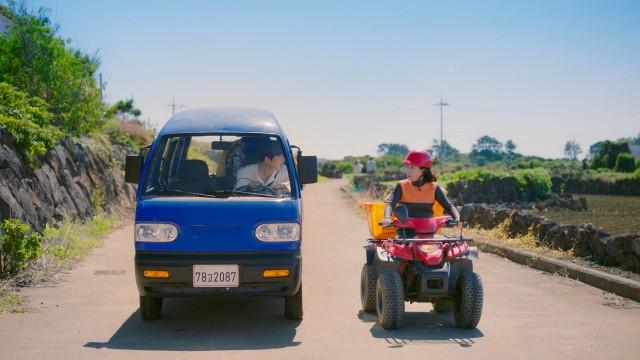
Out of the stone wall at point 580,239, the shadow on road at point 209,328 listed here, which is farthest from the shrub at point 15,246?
the stone wall at point 580,239

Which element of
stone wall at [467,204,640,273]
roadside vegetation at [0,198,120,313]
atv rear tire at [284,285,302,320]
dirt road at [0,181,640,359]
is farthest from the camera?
stone wall at [467,204,640,273]

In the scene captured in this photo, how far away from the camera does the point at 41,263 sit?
445 inches

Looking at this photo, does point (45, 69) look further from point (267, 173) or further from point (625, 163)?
point (625, 163)

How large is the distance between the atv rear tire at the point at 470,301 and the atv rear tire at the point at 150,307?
3.27 metres

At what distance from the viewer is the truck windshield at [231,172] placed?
26.3 feet

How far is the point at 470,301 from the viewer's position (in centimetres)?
750

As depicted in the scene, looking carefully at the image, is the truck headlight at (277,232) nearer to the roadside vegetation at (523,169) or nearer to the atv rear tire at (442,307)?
the atv rear tire at (442,307)

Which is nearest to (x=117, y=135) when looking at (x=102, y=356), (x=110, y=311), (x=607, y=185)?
(x=110, y=311)

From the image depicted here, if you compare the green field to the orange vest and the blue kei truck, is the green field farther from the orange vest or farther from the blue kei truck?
the blue kei truck

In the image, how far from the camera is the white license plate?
7305mm

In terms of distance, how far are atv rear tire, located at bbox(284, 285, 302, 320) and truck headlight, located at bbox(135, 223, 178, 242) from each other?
1457mm

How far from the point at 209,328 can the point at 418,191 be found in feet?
8.87

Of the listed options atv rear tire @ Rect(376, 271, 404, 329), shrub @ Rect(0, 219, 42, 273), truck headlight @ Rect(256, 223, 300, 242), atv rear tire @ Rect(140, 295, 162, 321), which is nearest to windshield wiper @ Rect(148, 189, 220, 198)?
truck headlight @ Rect(256, 223, 300, 242)

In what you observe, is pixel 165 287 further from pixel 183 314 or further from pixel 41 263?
pixel 41 263
